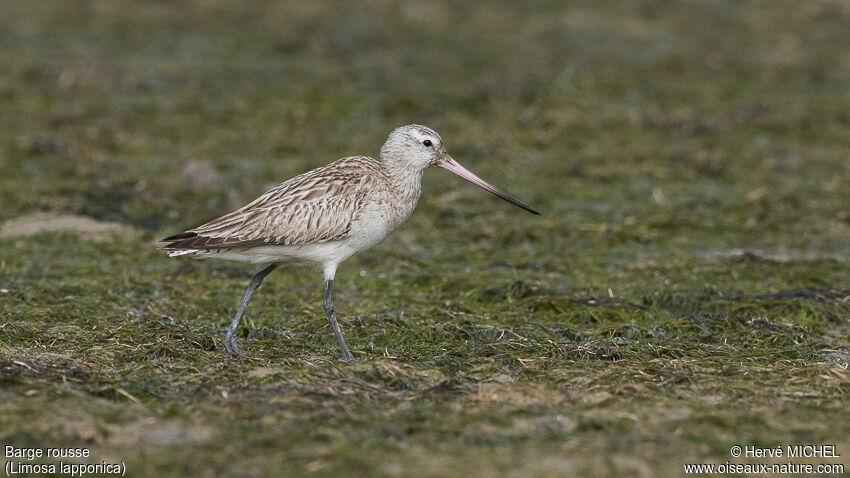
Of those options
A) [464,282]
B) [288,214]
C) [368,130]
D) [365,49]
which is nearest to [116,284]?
[288,214]

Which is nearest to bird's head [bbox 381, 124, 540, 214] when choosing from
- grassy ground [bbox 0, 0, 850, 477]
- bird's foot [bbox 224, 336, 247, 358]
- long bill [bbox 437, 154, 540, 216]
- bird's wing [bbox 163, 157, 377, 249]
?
long bill [bbox 437, 154, 540, 216]

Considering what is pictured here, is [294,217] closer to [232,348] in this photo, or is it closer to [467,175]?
[232,348]

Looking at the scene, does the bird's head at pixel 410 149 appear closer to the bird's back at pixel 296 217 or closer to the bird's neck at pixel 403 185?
the bird's neck at pixel 403 185

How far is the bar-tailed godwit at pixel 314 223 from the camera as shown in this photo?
7.82 metres

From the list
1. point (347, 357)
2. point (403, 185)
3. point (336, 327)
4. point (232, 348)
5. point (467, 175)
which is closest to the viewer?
point (347, 357)

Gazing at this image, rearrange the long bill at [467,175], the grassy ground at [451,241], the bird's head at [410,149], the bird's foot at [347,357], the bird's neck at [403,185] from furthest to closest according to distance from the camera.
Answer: the long bill at [467,175] → the bird's head at [410,149] → the bird's neck at [403,185] → the bird's foot at [347,357] → the grassy ground at [451,241]

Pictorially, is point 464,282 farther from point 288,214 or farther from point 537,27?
point 537,27

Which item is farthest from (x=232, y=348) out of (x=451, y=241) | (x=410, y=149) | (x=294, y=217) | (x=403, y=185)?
(x=451, y=241)

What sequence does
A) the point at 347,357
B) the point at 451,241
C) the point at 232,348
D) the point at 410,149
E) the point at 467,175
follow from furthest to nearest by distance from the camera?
the point at 451,241
the point at 467,175
the point at 410,149
the point at 232,348
the point at 347,357

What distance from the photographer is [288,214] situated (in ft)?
26.1

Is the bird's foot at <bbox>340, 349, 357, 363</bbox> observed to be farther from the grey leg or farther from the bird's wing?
the bird's wing

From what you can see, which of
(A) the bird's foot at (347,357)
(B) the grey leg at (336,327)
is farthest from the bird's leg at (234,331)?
(A) the bird's foot at (347,357)

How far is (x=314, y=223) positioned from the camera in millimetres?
7926

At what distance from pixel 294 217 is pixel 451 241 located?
11.0 ft
